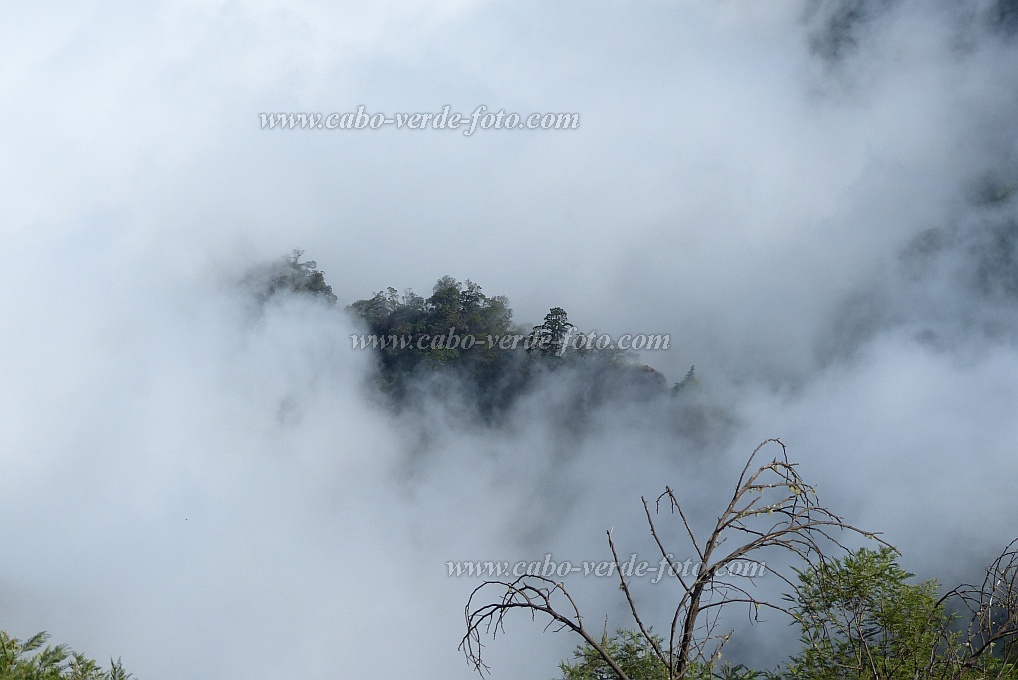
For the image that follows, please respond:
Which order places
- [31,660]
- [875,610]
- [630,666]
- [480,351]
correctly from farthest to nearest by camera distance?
[480,351]
[630,666]
[875,610]
[31,660]

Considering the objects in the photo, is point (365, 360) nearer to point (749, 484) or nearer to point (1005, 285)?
point (1005, 285)

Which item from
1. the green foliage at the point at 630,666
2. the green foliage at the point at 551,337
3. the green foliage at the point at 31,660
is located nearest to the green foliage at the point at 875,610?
the green foliage at the point at 630,666

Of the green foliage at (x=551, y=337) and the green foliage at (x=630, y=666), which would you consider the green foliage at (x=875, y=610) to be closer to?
the green foliage at (x=630, y=666)

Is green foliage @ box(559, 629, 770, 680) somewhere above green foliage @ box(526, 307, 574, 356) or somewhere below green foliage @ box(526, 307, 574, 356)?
below

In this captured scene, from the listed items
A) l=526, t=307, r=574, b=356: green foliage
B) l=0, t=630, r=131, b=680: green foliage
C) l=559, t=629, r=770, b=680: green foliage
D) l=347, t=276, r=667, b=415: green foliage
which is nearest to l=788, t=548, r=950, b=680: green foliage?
l=559, t=629, r=770, b=680: green foliage

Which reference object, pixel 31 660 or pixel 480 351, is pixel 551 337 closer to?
pixel 480 351

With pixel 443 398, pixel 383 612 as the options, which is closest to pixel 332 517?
pixel 383 612

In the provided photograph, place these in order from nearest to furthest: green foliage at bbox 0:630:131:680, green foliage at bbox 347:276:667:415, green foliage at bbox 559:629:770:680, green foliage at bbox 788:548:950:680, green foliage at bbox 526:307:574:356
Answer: green foliage at bbox 0:630:131:680
green foliage at bbox 559:629:770:680
green foliage at bbox 788:548:950:680
green foliage at bbox 347:276:667:415
green foliage at bbox 526:307:574:356

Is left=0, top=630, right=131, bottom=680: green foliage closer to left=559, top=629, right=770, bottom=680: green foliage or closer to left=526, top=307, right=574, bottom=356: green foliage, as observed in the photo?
left=559, top=629, right=770, bottom=680: green foliage

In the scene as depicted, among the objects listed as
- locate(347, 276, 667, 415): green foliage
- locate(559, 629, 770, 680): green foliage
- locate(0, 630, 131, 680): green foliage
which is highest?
locate(347, 276, 667, 415): green foliage

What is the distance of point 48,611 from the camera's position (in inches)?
1788

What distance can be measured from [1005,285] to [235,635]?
188 ft

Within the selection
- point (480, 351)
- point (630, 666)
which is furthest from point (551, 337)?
point (630, 666)

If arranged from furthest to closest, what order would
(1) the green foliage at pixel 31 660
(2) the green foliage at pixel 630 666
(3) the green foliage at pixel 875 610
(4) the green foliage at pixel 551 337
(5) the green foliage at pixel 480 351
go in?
1. (4) the green foliage at pixel 551 337
2. (5) the green foliage at pixel 480 351
3. (3) the green foliage at pixel 875 610
4. (2) the green foliage at pixel 630 666
5. (1) the green foliage at pixel 31 660
